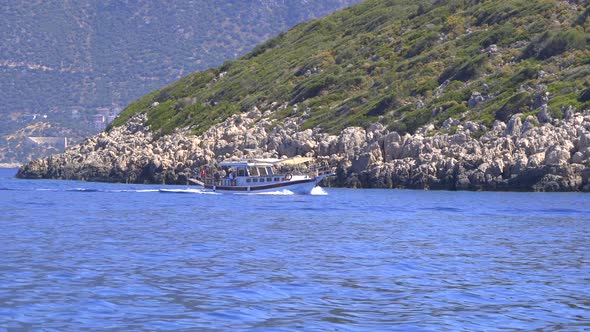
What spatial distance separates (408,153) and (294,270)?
2351 inches

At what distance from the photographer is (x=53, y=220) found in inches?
1933

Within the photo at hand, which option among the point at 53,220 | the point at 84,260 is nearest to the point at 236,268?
the point at 84,260

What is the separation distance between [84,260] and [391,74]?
9225 cm

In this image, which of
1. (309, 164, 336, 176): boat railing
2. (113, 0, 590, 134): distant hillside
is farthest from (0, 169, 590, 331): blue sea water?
(113, 0, 590, 134): distant hillside

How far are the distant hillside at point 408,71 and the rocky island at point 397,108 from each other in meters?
0.24

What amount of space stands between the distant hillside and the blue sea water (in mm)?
44872

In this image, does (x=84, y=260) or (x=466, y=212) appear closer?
(x=84, y=260)

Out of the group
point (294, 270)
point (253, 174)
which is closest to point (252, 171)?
point (253, 174)

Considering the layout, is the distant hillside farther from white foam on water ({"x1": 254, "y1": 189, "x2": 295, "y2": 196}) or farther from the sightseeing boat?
white foam on water ({"x1": 254, "y1": 189, "x2": 295, "y2": 196})

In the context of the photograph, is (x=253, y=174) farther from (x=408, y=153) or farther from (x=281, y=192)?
(x=408, y=153)

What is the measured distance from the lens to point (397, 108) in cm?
10719

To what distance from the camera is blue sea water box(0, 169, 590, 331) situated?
74.5ft

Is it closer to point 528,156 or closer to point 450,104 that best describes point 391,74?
point 450,104

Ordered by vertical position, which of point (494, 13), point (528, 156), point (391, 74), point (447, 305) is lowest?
point (447, 305)
